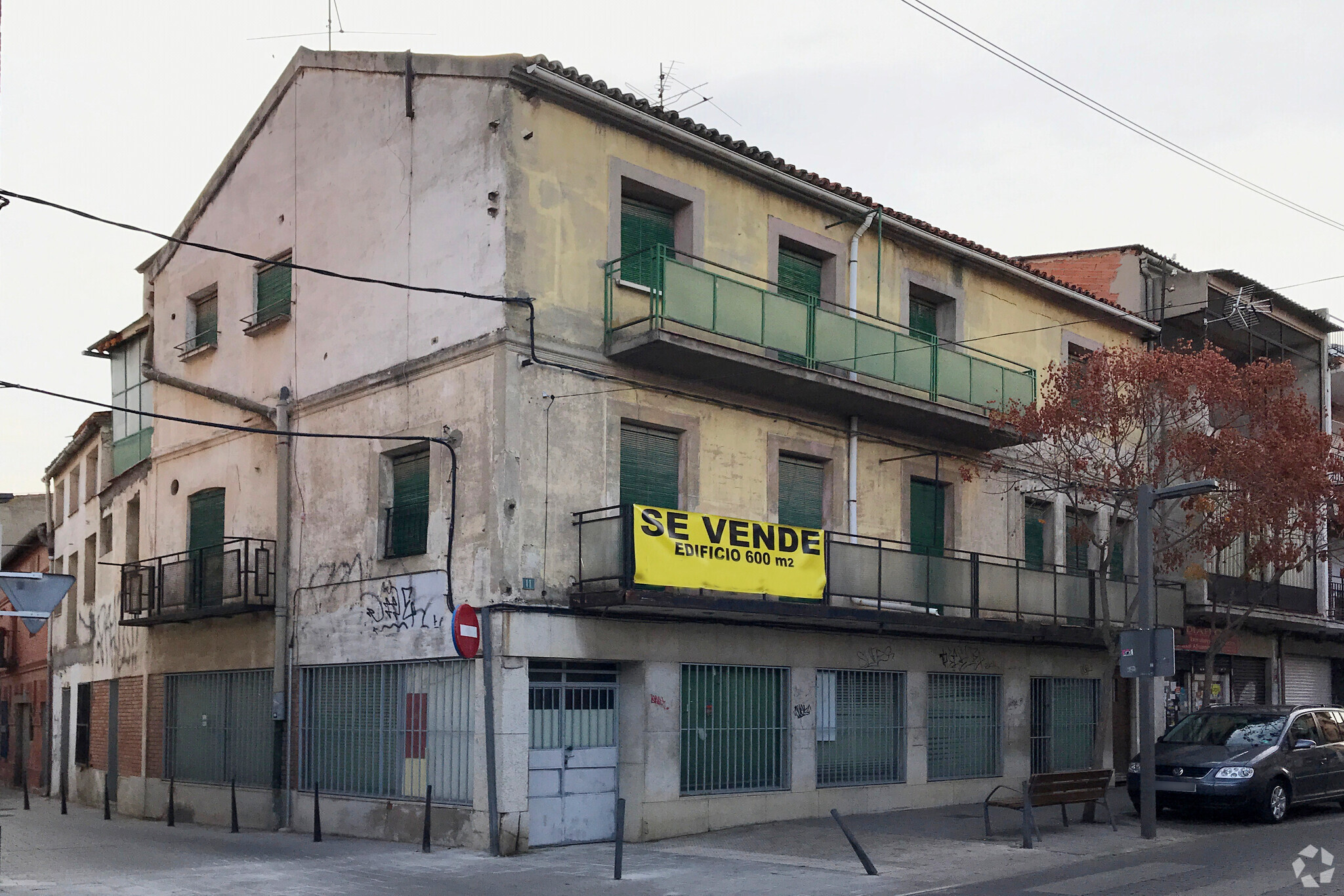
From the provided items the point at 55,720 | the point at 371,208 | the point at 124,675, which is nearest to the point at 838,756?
the point at 371,208

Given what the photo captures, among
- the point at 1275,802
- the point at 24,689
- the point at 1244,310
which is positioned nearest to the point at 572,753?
the point at 1275,802

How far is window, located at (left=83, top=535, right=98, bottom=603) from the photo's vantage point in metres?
26.9

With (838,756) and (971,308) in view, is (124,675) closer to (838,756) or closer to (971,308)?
(838,756)

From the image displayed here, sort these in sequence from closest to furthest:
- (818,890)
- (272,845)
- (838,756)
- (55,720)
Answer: (818,890)
(272,845)
(838,756)
(55,720)

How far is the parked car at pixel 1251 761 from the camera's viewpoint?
17438 mm

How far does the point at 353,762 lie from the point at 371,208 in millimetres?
7435

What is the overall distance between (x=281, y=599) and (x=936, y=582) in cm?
949

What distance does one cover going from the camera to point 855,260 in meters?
20.4

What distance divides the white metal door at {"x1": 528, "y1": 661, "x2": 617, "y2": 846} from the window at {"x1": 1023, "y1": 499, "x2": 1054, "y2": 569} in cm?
955

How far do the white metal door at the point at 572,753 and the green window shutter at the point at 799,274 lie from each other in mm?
6279

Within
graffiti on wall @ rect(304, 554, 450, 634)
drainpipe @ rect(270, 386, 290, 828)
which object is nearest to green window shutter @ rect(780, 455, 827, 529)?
graffiti on wall @ rect(304, 554, 450, 634)

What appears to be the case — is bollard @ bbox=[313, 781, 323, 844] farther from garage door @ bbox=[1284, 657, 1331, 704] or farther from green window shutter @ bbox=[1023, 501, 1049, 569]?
garage door @ bbox=[1284, 657, 1331, 704]

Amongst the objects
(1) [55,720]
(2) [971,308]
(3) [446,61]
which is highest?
(3) [446,61]

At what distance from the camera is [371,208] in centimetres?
1859
